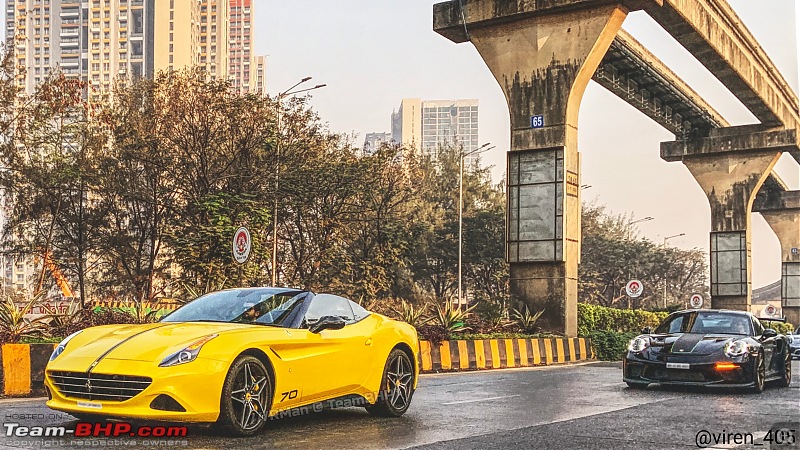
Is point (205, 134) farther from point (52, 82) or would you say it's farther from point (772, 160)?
point (772, 160)

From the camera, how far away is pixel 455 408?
10984 millimetres

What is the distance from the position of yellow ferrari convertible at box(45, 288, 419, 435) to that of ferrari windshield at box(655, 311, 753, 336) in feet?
20.6

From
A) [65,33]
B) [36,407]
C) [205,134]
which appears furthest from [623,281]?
[65,33]

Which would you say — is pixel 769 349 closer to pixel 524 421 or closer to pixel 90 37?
pixel 524 421

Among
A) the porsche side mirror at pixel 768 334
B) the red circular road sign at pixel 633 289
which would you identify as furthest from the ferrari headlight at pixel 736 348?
the red circular road sign at pixel 633 289

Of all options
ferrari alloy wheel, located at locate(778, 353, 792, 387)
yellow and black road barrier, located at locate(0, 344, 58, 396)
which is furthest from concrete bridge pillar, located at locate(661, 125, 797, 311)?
yellow and black road barrier, located at locate(0, 344, 58, 396)

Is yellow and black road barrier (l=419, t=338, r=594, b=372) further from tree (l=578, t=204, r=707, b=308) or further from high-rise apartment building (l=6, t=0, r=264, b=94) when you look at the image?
high-rise apartment building (l=6, t=0, r=264, b=94)

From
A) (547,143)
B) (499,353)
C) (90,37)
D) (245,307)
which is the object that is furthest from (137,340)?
(90,37)

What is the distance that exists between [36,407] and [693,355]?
8.63 metres

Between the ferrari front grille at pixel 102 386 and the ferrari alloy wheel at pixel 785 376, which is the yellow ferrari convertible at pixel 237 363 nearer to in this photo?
the ferrari front grille at pixel 102 386

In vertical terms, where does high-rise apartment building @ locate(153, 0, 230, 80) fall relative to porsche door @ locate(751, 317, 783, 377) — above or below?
above

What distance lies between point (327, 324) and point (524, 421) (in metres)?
2.27

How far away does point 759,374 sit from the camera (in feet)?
Answer: 46.2

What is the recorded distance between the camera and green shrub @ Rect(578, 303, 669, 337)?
30.6 meters
